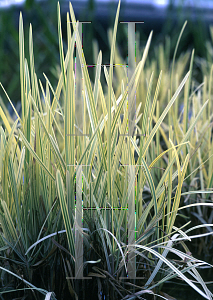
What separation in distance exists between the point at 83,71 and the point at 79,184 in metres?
0.17

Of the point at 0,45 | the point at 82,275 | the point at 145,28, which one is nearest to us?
the point at 82,275

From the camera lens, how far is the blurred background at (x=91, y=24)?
2236 millimetres

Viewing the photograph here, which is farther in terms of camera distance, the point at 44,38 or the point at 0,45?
the point at 44,38

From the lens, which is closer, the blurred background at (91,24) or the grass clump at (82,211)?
the grass clump at (82,211)

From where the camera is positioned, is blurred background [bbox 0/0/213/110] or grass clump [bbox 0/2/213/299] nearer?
grass clump [bbox 0/2/213/299]

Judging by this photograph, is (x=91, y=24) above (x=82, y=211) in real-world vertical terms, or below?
above

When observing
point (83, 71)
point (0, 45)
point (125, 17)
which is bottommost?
point (83, 71)

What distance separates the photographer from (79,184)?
1.51ft

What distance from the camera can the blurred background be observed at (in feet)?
7.34

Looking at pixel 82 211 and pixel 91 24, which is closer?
pixel 82 211

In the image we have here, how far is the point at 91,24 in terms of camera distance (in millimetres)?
2273

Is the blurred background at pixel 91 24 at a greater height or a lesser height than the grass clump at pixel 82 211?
greater

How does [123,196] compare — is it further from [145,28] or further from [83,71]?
[145,28]

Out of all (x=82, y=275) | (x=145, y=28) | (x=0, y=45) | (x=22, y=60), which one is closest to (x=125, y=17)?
(x=145, y=28)
